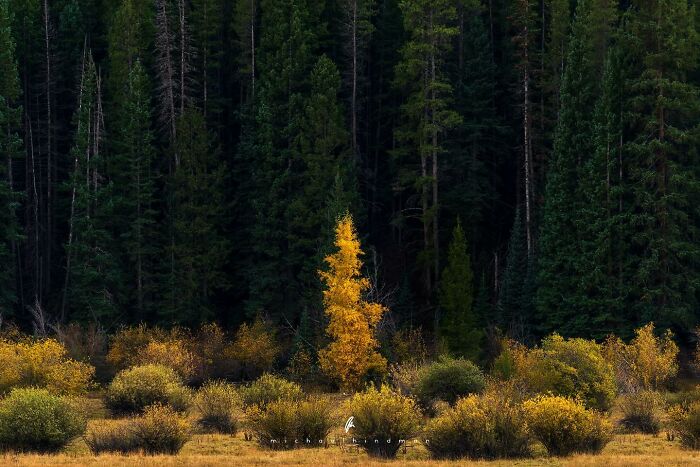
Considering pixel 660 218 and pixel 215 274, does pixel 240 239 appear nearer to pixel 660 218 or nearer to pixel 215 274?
pixel 215 274

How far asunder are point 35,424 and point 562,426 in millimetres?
13610

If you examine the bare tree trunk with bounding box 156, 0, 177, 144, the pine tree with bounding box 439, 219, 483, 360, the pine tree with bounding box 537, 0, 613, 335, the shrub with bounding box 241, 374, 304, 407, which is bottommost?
the shrub with bounding box 241, 374, 304, 407

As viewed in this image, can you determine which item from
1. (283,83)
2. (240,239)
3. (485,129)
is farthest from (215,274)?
(485,129)

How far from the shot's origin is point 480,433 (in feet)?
84.7

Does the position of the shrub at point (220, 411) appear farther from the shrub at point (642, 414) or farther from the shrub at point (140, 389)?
the shrub at point (642, 414)

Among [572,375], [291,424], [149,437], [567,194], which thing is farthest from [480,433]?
[567,194]

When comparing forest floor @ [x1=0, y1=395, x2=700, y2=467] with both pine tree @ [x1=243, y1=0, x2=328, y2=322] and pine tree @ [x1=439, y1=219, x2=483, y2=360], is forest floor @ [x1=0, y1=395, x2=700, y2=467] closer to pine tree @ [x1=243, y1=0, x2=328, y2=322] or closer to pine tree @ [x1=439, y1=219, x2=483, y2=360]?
pine tree @ [x1=439, y1=219, x2=483, y2=360]

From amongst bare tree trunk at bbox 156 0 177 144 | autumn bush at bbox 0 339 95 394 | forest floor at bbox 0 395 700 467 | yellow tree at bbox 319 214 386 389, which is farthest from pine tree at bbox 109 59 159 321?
forest floor at bbox 0 395 700 467

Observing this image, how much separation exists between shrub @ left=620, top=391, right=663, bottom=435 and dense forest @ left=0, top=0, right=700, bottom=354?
14100 mm

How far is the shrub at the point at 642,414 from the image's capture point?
3238 centimetres

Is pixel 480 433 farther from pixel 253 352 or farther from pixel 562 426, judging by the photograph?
pixel 253 352

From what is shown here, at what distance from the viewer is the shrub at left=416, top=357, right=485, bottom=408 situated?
3778 cm

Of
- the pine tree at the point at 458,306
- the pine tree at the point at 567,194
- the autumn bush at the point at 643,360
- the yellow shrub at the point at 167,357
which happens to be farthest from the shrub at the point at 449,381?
the pine tree at the point at 567,194

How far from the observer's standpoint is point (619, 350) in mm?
42406
